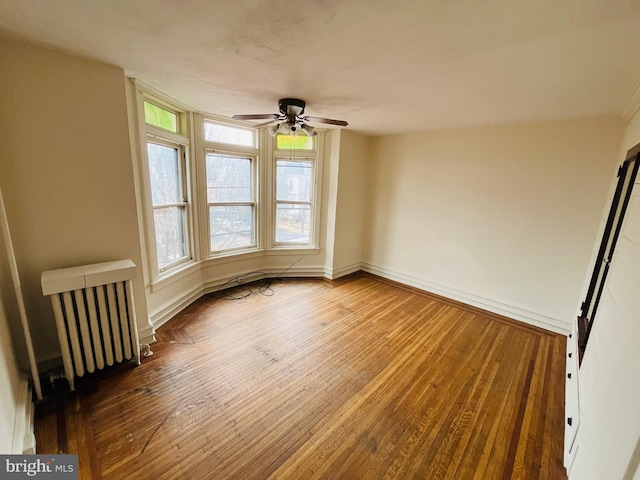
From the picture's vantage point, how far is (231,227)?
12.4 feet

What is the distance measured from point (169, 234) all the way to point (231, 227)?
0.91 m

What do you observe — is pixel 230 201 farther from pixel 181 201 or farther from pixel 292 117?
pixel 292 117

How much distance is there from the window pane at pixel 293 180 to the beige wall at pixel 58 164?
7.04 feet

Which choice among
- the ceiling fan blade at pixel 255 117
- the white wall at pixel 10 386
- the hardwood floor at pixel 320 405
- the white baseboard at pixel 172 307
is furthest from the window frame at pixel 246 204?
the white wall at pixel 10 386

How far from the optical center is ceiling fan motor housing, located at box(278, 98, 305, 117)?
243cm

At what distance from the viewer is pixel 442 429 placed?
177 cm

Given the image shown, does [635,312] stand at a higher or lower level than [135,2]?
lower

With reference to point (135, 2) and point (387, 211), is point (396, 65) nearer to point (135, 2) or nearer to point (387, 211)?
point (135, 2)

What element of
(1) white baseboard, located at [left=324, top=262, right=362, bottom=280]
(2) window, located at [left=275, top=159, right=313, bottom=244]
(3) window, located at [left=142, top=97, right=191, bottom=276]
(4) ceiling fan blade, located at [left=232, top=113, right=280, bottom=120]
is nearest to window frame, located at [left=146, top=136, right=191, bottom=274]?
(3) window, located at [left=142, top=97, right=191, bottom=276]

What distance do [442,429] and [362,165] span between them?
3711 mm

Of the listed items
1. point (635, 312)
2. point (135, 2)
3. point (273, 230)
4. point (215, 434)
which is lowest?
→ point (215, 434)

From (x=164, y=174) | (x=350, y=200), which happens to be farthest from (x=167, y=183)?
(x=350, y=200)

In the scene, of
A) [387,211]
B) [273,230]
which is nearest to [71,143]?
[273,230]

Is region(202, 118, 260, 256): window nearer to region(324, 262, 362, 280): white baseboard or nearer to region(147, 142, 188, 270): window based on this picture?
region(147, 142, 188, 270): window
